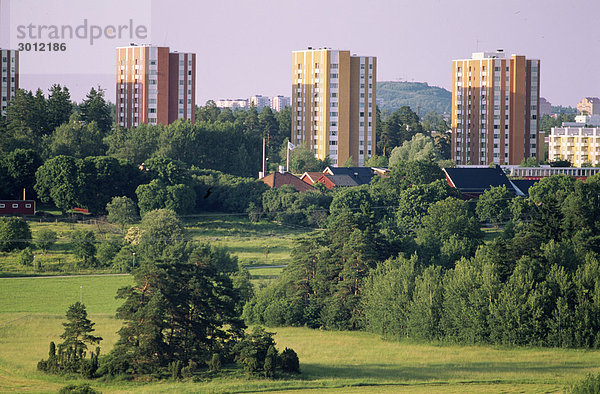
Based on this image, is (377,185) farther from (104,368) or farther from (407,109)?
(407,109)

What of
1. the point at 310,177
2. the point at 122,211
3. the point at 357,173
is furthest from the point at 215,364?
the point at 357,173

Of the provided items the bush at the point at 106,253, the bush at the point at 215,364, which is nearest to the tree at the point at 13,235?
the bush at the point at 106,253

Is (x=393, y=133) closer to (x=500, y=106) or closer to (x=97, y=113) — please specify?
(x=500, y=106)

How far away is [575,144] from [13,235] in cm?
9765

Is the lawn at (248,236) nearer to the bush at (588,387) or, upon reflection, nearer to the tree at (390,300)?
the tree at (390,300)

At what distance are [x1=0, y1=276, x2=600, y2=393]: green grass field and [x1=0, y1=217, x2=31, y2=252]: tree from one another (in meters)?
5.60

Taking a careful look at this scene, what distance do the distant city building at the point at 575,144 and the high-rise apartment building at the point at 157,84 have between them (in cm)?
5620

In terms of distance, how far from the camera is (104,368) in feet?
101

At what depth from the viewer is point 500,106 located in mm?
102125

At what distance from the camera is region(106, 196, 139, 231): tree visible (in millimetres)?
55375

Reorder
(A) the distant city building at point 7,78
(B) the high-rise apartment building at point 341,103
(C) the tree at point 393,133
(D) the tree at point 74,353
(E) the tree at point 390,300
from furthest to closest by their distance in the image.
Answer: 1. (C) the tree at point 393,133
2. (A) the distant city building at point 7,78
3. (B) the high-rise apartment building at point 341,103
4. (E) the tree at point 390,300
5. (D) the tree at point 74,353

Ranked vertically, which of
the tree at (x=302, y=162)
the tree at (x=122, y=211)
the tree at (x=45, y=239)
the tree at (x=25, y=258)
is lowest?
the tree at (x=25, y=258)

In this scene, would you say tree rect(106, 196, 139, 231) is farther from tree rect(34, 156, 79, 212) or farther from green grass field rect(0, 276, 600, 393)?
green grass field rect(0, 276, 600, 393)

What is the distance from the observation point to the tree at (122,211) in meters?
55.4
